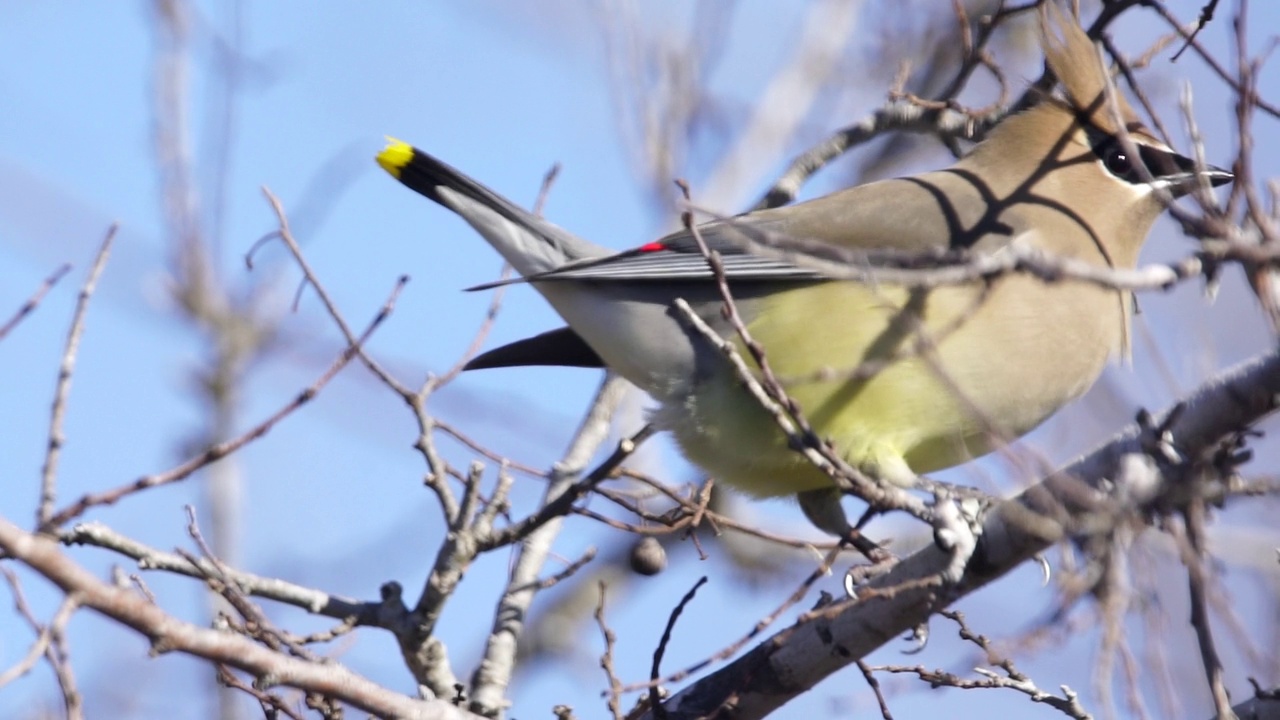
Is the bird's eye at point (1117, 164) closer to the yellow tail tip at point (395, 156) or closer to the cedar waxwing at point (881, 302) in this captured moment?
the cedar waxwing at point (881, 302)

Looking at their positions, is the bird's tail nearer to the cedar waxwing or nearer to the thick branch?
the cedar waxwing

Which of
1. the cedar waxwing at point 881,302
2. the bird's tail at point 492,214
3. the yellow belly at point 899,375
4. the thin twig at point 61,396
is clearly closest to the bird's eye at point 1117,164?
the cedar waxwing at point 881,302

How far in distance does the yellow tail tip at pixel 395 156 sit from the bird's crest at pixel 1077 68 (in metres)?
1.72

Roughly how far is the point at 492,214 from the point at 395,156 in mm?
301

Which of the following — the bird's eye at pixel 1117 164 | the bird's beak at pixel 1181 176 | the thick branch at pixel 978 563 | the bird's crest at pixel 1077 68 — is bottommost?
the thick branch at pixel 978 563

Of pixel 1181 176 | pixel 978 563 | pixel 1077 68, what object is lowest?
pixel 978 563

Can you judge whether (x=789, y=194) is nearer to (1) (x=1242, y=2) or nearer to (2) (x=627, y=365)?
(2) (x=627, y=365)

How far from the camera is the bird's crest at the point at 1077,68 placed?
393 centimetres

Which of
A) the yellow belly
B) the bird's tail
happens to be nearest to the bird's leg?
the yellow belly

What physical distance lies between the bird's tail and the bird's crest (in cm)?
132

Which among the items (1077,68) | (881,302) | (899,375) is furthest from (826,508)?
(1077,68)

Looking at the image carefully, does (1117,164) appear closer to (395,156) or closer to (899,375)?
(899,375)

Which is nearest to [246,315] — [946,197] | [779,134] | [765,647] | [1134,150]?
[779,134]

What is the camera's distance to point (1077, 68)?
4004 mm
